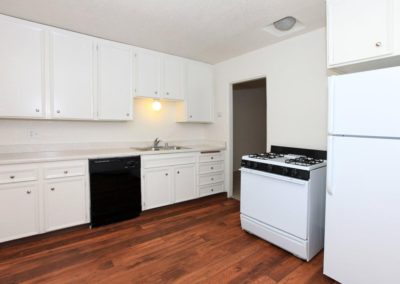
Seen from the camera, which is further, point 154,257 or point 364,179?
point 154,257

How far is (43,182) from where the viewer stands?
91.7 inches

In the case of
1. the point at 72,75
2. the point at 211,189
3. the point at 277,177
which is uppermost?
the point at 72,75

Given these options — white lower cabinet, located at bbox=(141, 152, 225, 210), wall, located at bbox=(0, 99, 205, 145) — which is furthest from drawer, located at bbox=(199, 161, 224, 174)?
wall, located at bbox=(0, 99, 205, 145)

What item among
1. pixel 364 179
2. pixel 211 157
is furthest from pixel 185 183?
pixel 364 179

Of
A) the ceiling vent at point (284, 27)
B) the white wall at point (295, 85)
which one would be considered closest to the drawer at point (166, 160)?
the white wall at point (295, 85)

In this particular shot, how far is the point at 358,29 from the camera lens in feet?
5.71

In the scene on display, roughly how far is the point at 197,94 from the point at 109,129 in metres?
1.57

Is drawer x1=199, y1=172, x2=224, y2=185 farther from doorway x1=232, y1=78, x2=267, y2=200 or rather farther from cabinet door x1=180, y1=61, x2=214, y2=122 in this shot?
doorway x1=232, y1=78, x2=267, y2=200

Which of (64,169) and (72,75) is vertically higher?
(72,75)

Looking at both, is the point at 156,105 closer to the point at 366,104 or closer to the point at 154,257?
the point at 154,257

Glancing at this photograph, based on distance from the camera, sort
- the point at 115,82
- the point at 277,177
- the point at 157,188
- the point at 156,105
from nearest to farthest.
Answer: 1. the point at 277,177
2. the point at 115,82
3. the point at 157,188
4. the point at 156,105

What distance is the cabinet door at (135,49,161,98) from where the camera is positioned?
3167 mm

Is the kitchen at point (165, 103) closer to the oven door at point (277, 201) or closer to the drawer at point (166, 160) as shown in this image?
the drawer at point (166, 160)

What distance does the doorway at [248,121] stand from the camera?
19.1 ft
